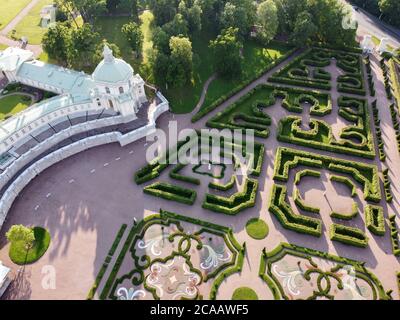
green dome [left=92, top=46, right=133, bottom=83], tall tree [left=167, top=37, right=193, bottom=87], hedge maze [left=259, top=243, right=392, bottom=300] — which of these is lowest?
hedge maze [left=259, top=243, right=392, bottom=300]

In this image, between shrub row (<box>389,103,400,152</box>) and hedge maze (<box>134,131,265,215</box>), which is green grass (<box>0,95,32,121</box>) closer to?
hedge maze (<box>134,131,265,215</box>)

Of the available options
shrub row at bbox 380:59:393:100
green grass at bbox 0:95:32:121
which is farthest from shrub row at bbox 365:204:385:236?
green grass at bbox 0:95:32:121

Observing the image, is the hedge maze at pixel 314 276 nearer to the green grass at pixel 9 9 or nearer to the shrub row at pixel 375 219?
the shrub row at pixel 375 219

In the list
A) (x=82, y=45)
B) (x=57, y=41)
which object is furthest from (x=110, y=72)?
(x=57, y=41)

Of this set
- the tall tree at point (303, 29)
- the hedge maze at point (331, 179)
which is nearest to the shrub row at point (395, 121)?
the hedge maze at point (331, 179)

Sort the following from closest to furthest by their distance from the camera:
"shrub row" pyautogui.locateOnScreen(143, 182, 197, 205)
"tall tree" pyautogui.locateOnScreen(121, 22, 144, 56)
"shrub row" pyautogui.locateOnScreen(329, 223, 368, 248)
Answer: "shrub row" pyautogui.locateOnScreen(329, 223, 368, 248), "shrub row" pyautogui.locateOnScreen(143, 182, 197, 205), "tall tree" pyautogui.locateOnScreen(121, 22, 144, 56)

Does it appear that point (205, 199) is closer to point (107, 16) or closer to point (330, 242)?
point (330, 242)
